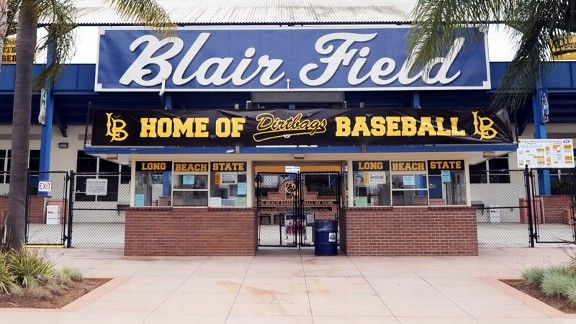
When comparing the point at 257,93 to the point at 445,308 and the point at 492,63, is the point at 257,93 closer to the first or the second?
the point at 492,63

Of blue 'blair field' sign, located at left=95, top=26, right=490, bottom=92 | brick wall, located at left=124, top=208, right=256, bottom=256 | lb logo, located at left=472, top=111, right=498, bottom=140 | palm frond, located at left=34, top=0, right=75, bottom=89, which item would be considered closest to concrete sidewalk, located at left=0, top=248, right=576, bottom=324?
brick wall, located at left=124, top=208, right=256, bottom=256

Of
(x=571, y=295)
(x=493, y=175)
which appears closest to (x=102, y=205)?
(x=493, y=175)

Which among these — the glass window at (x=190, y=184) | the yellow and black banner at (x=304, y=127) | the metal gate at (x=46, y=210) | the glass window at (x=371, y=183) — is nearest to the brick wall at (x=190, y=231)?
the glass window at (x=190, y=184)

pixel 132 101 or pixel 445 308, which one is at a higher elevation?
pixel 132 101

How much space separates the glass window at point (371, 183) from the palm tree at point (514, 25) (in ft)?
12.6

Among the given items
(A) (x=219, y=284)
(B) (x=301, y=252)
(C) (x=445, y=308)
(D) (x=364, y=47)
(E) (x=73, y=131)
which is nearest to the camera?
(C) (x=445, y=308)

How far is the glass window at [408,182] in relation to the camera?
41.2 feet

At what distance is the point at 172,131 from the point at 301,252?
16.7 feet

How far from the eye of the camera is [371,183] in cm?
1269

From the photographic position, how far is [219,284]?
29.2ft

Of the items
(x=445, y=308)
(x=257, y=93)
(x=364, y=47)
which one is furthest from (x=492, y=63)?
(x=445, y=308)

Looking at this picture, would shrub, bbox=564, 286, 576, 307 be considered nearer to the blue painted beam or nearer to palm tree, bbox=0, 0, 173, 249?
palm tree, bbox=0, 0, 173, 249

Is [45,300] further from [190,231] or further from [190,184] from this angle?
[190,184]

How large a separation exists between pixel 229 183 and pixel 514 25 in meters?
7.74
